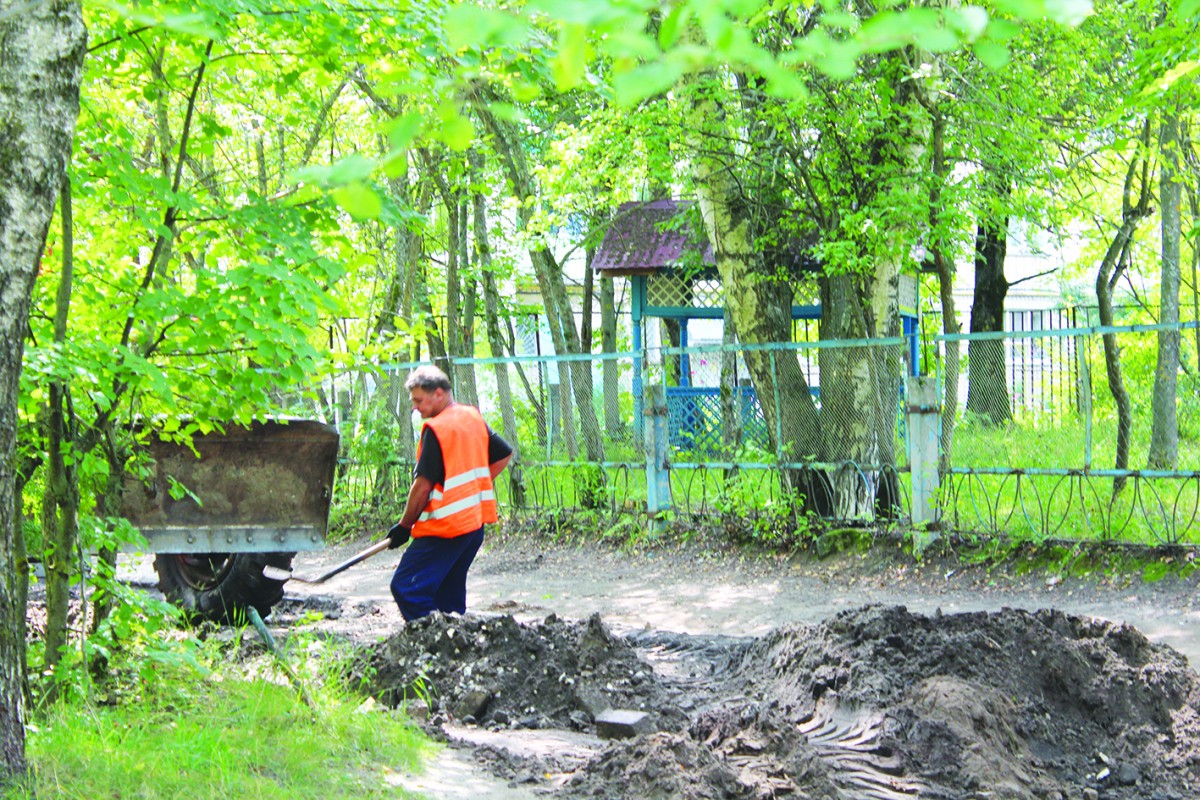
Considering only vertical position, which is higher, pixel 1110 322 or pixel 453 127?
pixel 453 127

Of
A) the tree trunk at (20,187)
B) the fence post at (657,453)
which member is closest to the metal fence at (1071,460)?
the fence post at (657,453)

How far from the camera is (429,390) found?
6.76 m

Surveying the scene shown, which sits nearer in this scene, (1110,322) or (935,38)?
(935,38)

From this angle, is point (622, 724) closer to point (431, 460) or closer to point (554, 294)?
point (431, 460)

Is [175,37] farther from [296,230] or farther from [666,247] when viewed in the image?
[666,247]

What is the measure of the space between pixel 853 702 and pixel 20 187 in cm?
404

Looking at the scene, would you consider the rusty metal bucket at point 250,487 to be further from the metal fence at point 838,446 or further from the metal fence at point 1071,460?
the metal fence at point 1071,460

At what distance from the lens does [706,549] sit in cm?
1105

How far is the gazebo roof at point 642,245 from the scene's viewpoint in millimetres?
16078

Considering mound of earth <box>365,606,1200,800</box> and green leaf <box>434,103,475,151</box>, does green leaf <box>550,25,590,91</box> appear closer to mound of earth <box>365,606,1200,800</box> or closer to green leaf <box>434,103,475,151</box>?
green leaf <box>434,103,475,151</box>

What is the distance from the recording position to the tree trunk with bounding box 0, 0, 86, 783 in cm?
382

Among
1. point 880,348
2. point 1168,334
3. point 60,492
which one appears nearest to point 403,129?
point 60,492

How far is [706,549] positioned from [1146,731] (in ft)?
19.9

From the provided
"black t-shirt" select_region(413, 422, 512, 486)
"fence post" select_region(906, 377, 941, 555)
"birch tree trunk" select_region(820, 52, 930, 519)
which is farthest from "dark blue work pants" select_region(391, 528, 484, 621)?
"birch tree trunk" select_region(820, 52, 930, 519)
